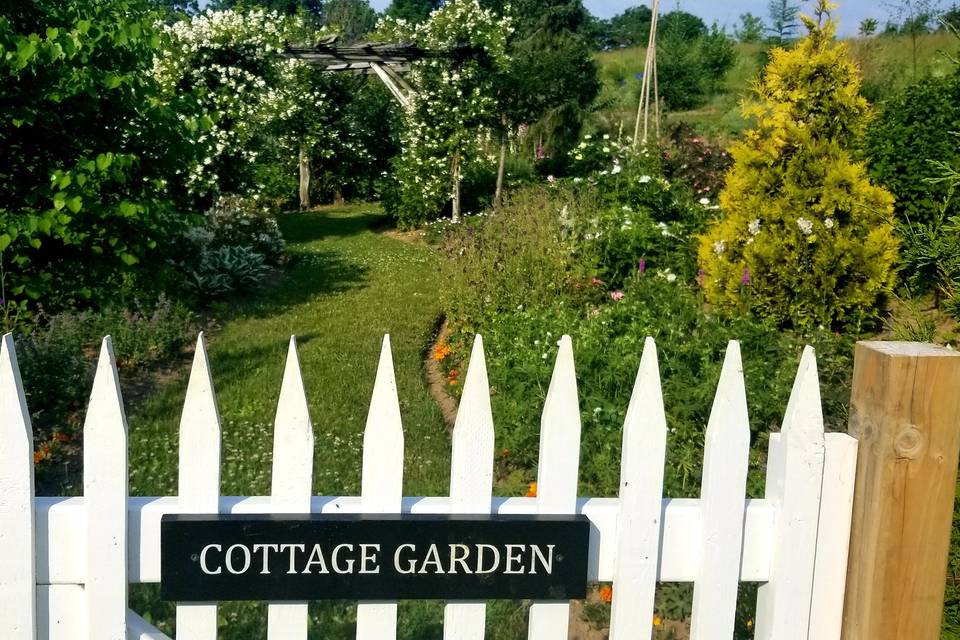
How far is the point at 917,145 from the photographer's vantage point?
687 centimetres

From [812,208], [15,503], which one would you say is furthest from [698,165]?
[15,503]

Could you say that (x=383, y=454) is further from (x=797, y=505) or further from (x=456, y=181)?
(x=456, y=181)

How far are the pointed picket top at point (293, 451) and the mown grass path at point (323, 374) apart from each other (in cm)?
220

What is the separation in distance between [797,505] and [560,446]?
1.61ft

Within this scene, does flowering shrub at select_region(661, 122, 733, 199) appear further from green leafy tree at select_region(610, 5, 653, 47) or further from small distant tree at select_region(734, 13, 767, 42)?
green leafy tree at select_region(610, 5, 653, 47)

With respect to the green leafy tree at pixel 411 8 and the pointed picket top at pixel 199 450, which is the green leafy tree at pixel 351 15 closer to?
the green leafy tree at pixel 411 8

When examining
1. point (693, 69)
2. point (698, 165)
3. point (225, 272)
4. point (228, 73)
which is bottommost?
point (225, 272)

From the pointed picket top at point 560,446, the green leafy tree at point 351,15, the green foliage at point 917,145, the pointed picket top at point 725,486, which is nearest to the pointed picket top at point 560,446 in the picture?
→ the pointed picket top at point 560,446

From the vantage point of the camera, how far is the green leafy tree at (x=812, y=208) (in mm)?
5980

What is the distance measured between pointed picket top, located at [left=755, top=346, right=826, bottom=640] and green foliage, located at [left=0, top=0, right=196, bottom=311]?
4055mm

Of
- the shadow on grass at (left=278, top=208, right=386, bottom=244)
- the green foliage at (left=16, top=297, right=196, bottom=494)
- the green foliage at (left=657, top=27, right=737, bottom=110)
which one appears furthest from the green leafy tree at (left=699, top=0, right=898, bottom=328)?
the green foliage at (left=657, top=27, right=737, bottom=110)

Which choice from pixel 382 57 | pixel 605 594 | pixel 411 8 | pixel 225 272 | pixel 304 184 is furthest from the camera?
pixel 411 8

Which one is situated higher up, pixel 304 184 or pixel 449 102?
pixel 449 102

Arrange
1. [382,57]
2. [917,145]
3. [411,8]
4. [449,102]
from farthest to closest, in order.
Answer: [411,8], [382,57], [449,102], [917,145]
